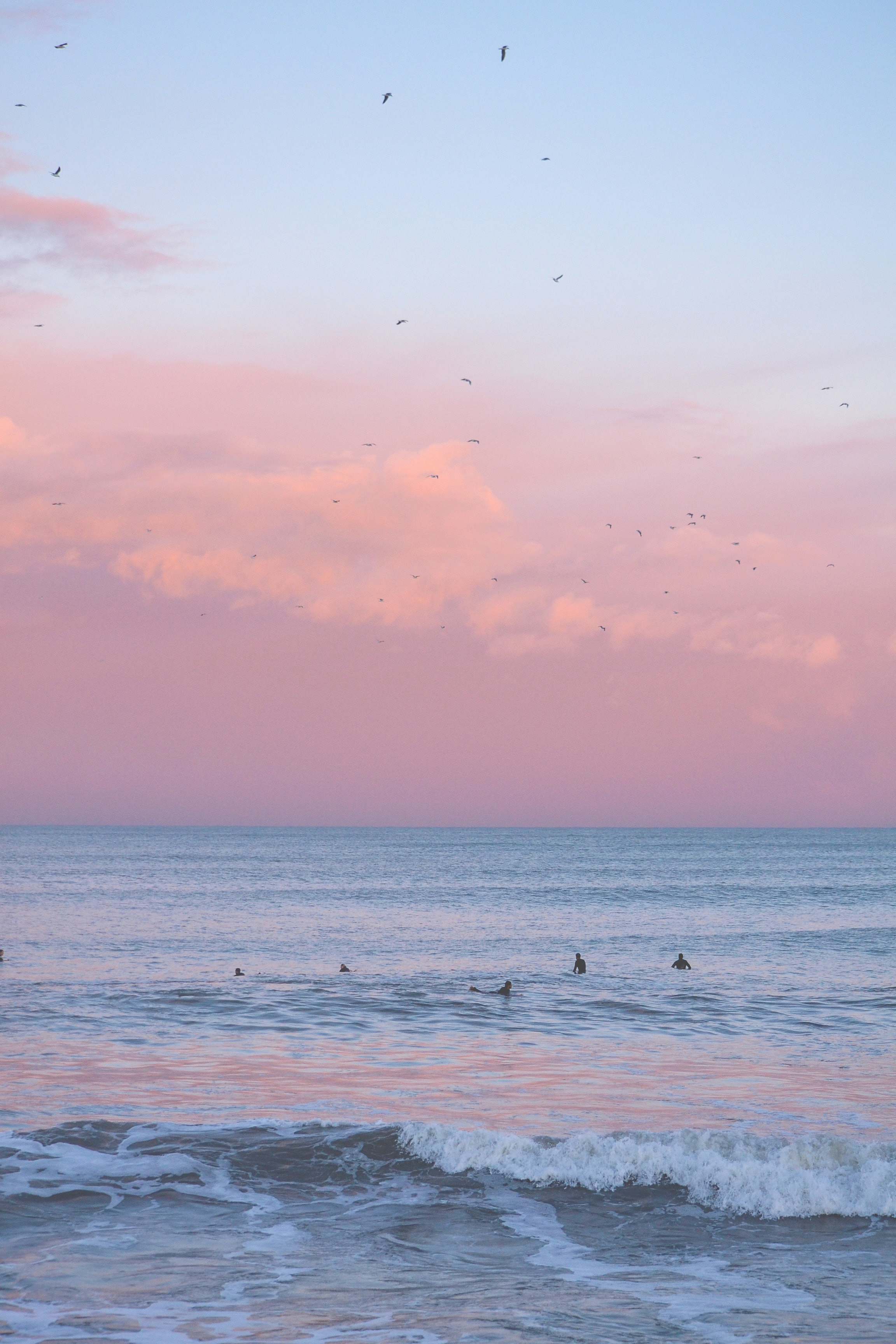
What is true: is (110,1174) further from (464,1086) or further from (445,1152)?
(464,1086)

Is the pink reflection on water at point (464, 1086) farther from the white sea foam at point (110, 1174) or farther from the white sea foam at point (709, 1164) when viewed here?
the white sea foam at point (110, 1174)

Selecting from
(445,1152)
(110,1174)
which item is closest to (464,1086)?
(445,1152)

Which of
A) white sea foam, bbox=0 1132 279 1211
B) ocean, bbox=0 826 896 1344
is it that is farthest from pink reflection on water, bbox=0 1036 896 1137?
white sea foam, bbox=0 1132 279 1211

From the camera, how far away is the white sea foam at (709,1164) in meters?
16.0

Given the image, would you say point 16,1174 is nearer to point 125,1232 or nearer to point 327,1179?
point 125,1232

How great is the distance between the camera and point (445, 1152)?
698 inches

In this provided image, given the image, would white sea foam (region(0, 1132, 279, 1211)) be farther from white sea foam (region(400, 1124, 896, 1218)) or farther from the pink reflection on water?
white sea foam (region(400, 1124, 896, 1218))

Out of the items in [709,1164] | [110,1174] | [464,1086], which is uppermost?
[709,1164]

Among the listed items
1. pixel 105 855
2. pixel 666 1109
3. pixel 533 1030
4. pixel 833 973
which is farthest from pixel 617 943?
pixel 105 855

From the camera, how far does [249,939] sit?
54094mm

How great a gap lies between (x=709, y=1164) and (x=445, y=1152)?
4.27 metres

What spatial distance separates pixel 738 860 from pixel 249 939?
10686 cm

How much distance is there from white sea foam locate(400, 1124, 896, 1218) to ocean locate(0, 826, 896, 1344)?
0.05m

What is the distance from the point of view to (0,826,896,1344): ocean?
12.3m
